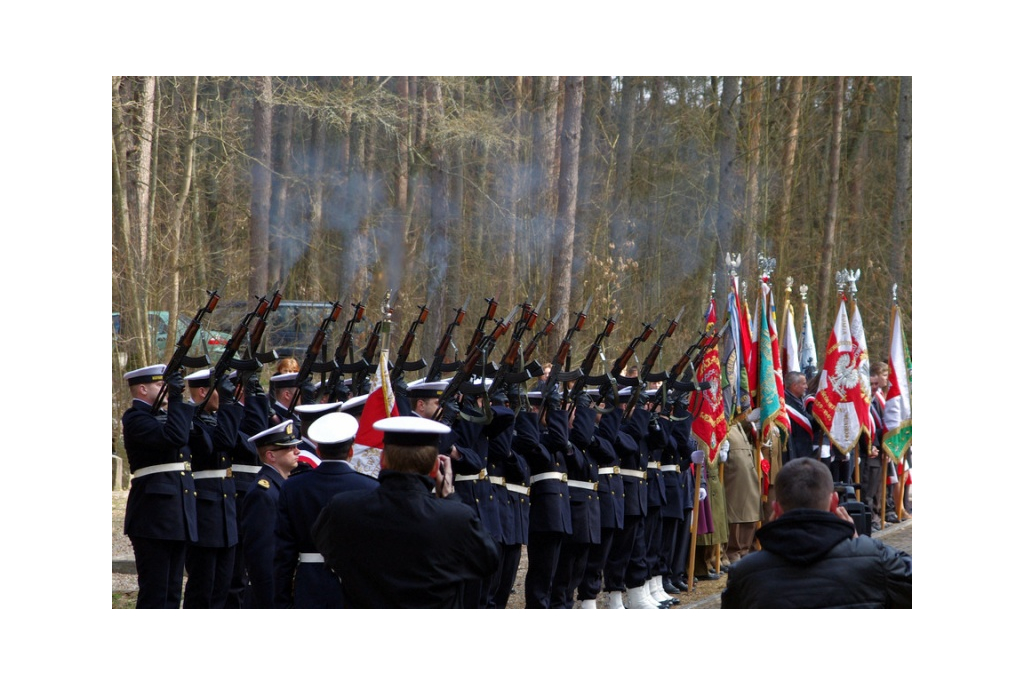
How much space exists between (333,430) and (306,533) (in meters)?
0.39

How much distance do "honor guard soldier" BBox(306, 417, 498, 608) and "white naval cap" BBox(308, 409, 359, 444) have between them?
0.43 meters

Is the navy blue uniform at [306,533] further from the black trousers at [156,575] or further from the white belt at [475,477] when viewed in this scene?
the white belt at [475,477]

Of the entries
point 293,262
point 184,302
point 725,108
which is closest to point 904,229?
point 725,108

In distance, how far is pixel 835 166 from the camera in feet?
63.4

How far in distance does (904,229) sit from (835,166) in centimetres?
260

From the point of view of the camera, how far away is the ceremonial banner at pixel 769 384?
9.78 m

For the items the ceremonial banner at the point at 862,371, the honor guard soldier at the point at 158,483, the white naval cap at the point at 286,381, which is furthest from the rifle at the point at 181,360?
the ceremonial banner at the point at 862,371

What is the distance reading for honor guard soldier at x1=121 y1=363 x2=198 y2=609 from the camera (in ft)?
19.6

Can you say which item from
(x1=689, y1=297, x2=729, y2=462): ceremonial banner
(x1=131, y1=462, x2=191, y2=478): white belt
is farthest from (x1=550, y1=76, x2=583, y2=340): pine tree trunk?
(x1=131, y1=462, x2=191, y2=478): white belt

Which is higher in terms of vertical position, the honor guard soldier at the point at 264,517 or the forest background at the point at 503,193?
the forest background at the point at 503,193

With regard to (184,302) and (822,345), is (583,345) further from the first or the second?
(822,345)

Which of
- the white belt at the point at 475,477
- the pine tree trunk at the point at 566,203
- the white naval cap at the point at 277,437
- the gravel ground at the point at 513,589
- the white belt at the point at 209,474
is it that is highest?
the pine tree trunk at the point at 566,203

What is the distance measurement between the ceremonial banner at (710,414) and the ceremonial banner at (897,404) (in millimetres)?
2463

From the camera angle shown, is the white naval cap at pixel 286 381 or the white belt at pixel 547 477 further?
the white belt at pixel 547 477
